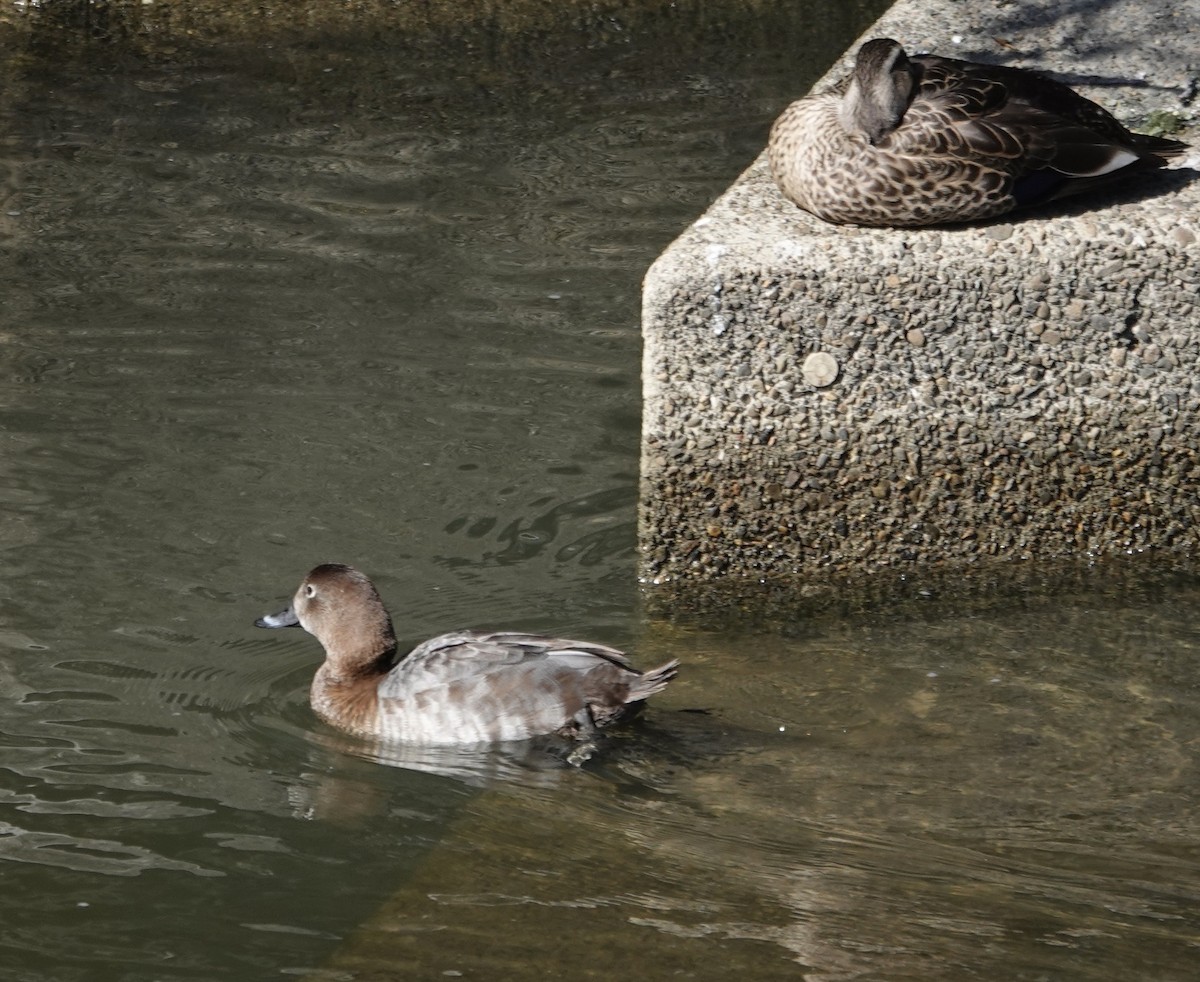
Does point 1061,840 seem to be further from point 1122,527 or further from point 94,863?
point 94,863

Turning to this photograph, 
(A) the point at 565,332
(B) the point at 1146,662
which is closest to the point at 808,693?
(B) the point at 1146,662

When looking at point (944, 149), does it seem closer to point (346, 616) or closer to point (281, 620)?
point (346, 616)

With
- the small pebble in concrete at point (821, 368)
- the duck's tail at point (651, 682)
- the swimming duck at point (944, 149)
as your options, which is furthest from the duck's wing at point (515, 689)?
the swimming duck at point (944, 149)

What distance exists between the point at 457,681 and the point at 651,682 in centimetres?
60

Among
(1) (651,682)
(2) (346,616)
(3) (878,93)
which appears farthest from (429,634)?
(3) (878,93)

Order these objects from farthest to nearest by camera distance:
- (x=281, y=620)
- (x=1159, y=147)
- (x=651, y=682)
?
(x=1159, y=147) < (x=281, y=620) < (x=651, y=682)

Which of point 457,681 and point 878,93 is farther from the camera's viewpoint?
point 878,93

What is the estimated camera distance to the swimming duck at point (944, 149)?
5848mm

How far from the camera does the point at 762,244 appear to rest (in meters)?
5.86

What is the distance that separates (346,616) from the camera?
5.80m

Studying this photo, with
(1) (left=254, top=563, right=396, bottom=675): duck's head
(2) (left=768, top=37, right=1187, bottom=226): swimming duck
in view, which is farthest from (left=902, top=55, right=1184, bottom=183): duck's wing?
(1) (left=254, top=563, right=396, bottom=675): duck's head

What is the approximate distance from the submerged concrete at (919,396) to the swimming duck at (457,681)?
0.81 metres

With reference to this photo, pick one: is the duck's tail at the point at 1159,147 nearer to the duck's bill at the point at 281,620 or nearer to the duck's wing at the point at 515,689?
the duck's wing at the point at 515,689

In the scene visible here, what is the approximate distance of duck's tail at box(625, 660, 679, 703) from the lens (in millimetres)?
5449
